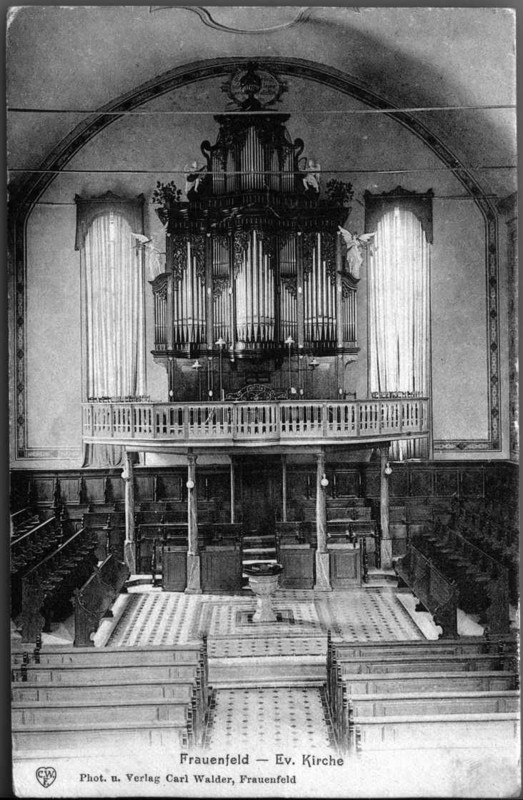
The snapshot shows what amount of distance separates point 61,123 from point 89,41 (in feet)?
5.07

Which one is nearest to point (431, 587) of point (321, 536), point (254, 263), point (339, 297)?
point (321, 536)

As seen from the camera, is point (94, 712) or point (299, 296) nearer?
point (94, 712)

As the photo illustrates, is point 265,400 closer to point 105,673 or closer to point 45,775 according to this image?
point 105,673

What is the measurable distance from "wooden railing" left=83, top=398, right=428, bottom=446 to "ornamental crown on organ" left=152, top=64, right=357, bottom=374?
1.97 meters

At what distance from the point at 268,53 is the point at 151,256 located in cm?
547

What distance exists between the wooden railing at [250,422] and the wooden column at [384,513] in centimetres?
61

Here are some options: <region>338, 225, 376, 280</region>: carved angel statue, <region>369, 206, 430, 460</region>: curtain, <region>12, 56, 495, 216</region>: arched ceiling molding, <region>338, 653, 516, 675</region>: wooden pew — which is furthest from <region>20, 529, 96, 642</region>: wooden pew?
<region>338, 225, 376, 280</region>: carved angel statue

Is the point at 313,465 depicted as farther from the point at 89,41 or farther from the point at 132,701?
the point at 89,41

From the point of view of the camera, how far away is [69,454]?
15016mm

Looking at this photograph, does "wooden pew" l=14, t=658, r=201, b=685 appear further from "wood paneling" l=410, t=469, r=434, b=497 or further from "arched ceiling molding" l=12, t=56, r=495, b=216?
"wood paneling" l=410, t=469, r=434, b=497

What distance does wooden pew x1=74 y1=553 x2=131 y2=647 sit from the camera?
38.6ft

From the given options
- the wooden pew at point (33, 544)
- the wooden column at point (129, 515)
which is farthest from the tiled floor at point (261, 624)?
the wooden pew at point (33, 544)

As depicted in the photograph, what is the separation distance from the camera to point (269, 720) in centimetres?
1017

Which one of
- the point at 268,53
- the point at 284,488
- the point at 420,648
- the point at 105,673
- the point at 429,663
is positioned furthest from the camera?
Result: the point at 284,488
